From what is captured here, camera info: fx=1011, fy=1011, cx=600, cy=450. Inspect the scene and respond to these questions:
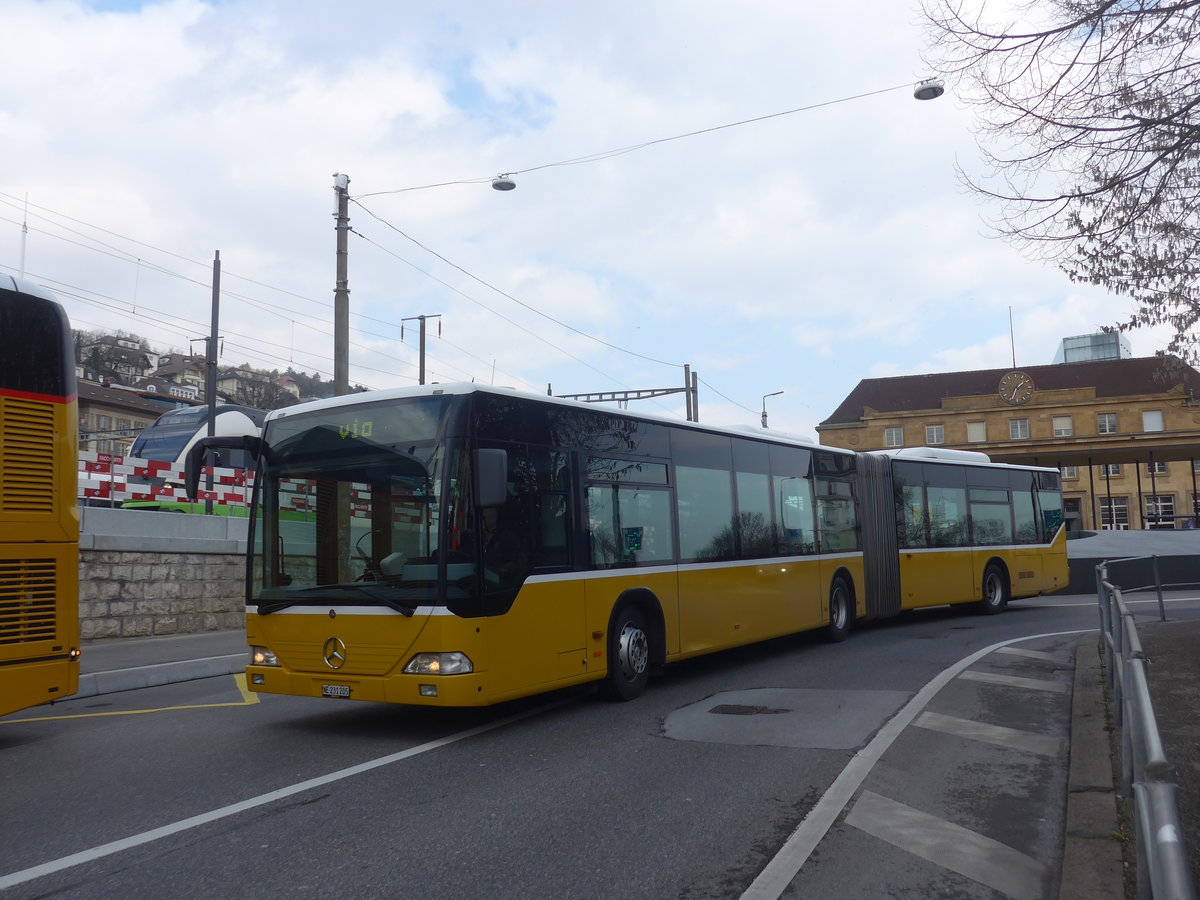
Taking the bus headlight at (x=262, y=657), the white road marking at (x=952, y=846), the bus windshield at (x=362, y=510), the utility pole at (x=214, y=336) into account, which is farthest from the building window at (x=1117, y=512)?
the white road marking at (x=952, y=846)

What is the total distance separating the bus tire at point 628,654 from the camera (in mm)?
9305

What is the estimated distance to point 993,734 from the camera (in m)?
7.86

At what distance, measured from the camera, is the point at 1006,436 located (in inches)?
3056

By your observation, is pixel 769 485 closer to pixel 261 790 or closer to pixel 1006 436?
pixel 261 790

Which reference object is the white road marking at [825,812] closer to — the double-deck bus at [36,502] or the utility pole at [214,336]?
the double-deck bus at [36,502]

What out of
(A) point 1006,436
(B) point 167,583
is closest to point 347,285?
(B) point 167,583

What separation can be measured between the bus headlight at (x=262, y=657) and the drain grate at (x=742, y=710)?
3757 millimetres

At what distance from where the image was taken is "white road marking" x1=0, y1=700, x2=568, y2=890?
4.78 m

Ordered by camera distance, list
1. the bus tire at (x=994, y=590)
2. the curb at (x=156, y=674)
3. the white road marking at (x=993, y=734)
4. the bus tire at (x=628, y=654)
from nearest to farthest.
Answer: the white road marking at (x=993, y=734)
the bus tire at (x=628, y=654)
the curb at (x=156, y=674)
the bus tire at (x=994, y=590)

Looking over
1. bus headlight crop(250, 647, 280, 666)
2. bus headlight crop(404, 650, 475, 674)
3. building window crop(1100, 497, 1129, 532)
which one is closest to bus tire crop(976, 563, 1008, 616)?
bus headlight crop(404, 650, 475, 674)

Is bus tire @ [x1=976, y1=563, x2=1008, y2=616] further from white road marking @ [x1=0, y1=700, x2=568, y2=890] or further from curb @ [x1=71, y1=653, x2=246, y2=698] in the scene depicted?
white road marking @ [x1=0, y1=700, x2=568, y2=890]

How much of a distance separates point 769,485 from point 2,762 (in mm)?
8706

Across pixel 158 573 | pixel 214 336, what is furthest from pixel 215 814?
pixel 214 336

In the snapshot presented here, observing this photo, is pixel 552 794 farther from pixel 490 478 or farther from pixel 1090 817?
pixel 1090 817
